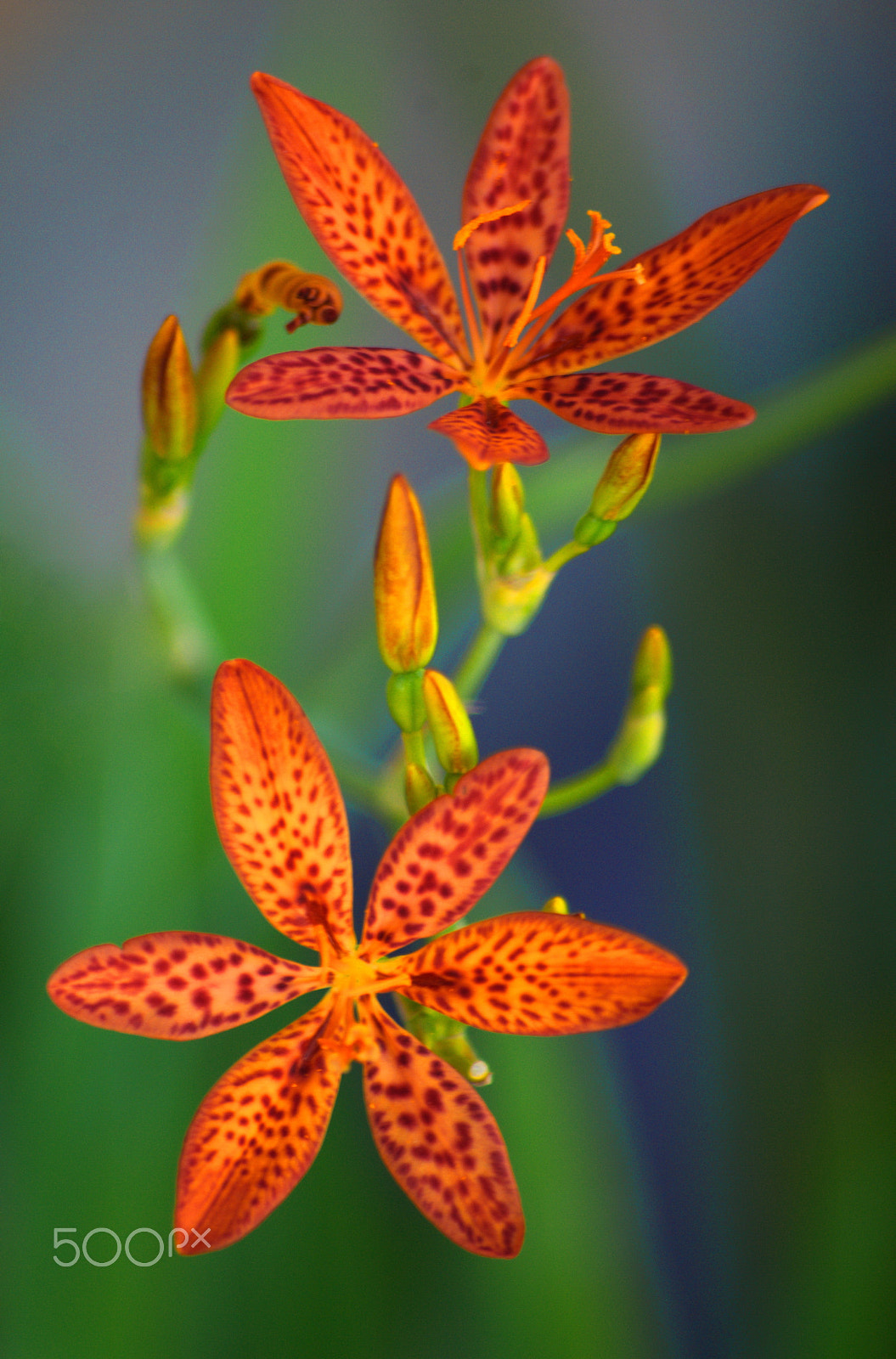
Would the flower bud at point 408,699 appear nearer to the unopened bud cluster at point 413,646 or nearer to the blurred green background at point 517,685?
the unopened bud cluster at point 413,646

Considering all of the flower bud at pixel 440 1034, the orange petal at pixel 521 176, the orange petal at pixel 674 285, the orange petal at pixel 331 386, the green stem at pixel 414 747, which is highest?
the orange petal at pixel 521 176

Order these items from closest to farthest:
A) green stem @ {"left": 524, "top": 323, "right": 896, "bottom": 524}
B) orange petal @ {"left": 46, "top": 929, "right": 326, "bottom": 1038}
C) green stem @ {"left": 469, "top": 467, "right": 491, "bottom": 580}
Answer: orange petal @ {"left": 46, "top": 929, "right": 326, "bottom": 1038} → green stem @ {"left": 469, "top": 467, "right": 491, "bottom": 580} → green stem @ {"left": 524, "top": 323, "right": 896, "bottom": 524}

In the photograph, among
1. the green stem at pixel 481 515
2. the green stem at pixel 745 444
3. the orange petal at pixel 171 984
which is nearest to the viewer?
the orange petal at pixel 171 984

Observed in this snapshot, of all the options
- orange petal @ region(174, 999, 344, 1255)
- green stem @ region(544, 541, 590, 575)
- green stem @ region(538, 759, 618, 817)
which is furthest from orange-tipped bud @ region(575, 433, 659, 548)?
orange petal @ region(174, 999, 344, 1255)

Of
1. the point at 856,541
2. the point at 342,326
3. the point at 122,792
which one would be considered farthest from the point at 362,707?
the point at 856,541

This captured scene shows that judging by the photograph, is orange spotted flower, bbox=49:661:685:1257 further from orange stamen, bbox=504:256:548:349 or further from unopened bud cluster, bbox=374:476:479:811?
orange stamen, bbox=504:256:548:349

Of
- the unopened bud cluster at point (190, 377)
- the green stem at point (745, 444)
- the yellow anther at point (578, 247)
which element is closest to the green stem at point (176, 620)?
the unopened bud cluster at point (190, 377)
